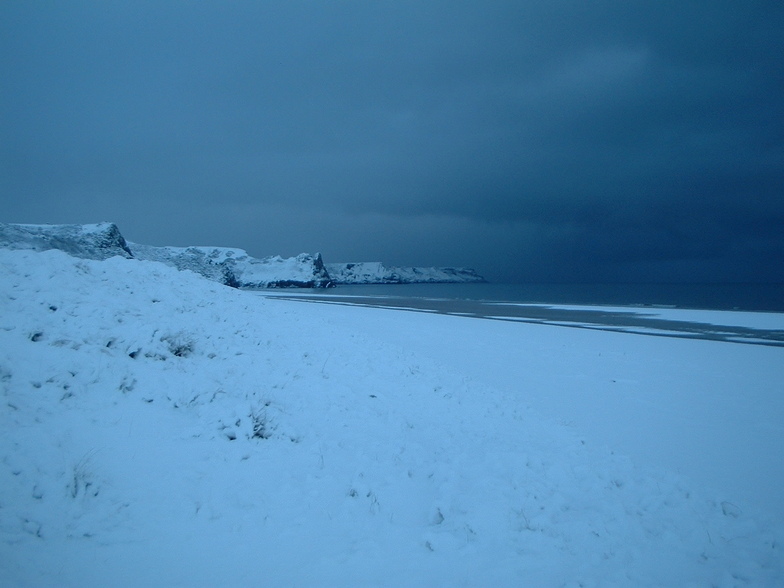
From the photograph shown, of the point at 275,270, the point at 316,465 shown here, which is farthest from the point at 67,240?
the point at 275,270

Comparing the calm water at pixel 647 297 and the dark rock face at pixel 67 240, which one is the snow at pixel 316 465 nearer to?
the dark rock face at pixel 67 240

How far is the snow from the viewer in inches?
209

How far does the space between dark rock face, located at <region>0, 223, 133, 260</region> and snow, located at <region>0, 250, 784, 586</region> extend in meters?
12.3

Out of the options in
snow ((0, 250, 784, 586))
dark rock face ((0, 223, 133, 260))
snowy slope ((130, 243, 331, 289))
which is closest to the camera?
snow ((0, 250, 784, 586))

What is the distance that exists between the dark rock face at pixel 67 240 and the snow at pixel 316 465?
40.3 feet

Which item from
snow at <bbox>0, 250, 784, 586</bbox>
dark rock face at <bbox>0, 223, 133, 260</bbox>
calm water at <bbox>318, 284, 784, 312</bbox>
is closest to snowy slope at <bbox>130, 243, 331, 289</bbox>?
calm water at <bbox>318, 284, 784, 312</bbox>

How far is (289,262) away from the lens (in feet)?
565

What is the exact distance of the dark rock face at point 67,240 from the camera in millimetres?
20889

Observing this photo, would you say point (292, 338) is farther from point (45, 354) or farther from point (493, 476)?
point (493, 476)

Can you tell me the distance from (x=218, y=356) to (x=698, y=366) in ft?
59.3

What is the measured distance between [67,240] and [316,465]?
2553 cm

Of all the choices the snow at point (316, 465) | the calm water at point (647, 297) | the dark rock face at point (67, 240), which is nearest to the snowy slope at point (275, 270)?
the calm water at point (647, 297)

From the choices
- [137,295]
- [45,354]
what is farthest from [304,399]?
[137,295]

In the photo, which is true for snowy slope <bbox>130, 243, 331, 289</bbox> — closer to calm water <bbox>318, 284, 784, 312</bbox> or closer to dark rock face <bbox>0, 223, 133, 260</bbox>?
calm water <bbox>318, 284, 784, 312</bbox>
